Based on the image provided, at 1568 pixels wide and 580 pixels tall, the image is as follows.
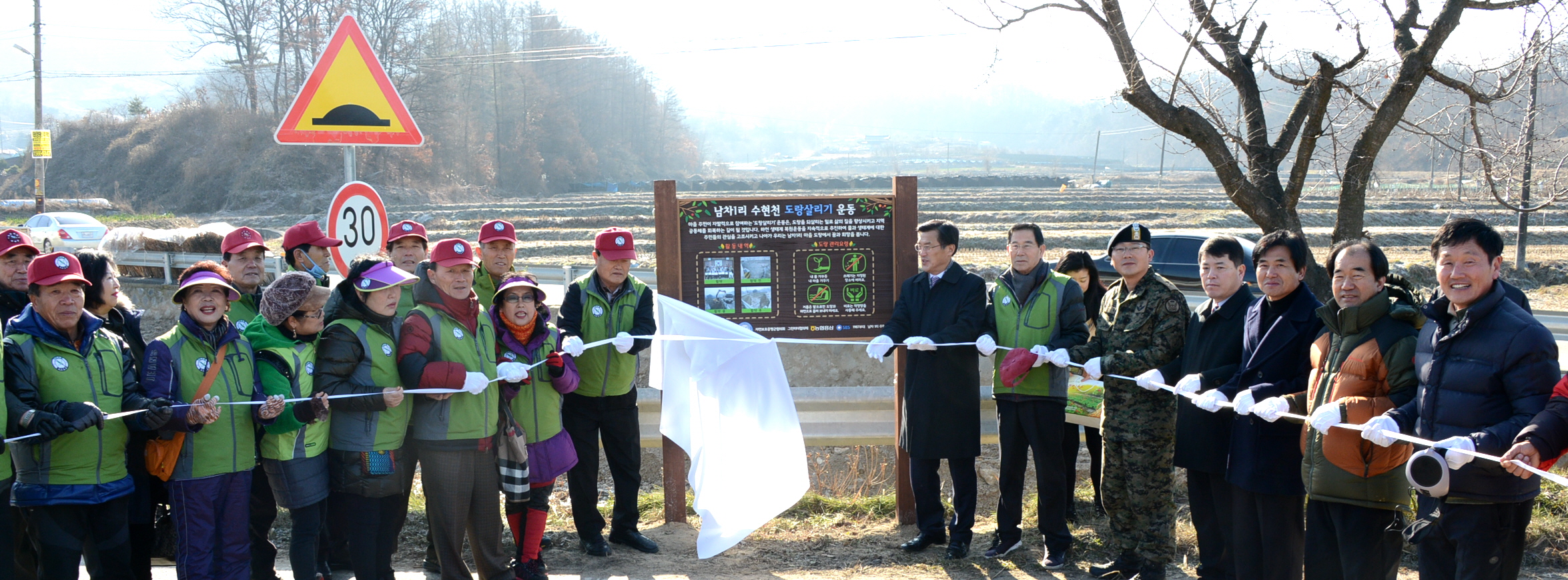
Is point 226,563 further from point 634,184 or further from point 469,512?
point 634,184

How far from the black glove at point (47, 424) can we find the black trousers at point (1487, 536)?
506 centimetres

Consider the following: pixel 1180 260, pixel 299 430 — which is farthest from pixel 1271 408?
pixel 1180 260

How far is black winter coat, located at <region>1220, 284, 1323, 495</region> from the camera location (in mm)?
4098

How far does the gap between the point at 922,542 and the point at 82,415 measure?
397 cm

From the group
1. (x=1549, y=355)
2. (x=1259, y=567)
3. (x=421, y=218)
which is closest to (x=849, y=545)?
(x=1259, y=567)

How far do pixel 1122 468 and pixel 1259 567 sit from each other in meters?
0.75

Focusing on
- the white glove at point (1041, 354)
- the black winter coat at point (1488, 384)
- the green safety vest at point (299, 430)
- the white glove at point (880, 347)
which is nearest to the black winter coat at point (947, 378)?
the white glove at point (880, 347)

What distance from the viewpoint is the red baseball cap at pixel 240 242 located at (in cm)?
518

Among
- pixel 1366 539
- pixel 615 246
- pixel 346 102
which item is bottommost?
pixel 1366 539

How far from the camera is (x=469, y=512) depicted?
14.6ft

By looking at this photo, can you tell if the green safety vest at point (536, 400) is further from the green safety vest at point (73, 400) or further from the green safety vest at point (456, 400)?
the green safety vest at point (73, 400)

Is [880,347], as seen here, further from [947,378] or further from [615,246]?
[615,246]

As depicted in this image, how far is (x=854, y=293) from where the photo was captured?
5852 millimetres

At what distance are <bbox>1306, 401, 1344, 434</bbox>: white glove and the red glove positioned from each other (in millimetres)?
3353
